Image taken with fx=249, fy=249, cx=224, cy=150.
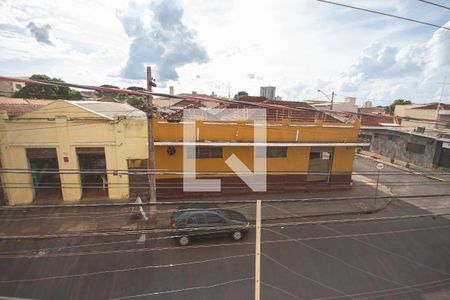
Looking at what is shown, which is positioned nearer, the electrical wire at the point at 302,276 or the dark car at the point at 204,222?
the electrical wire at the point at 302,276

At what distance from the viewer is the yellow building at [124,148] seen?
43.3 feet

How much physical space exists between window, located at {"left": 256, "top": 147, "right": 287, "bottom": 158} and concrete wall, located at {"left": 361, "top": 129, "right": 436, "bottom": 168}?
52.2ft

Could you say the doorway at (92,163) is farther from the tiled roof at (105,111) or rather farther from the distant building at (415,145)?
the distant building at (415,145)

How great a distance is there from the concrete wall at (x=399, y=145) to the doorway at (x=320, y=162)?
12.6 metres

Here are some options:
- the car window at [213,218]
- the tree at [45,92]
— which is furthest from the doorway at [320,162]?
the tree at [45,92]

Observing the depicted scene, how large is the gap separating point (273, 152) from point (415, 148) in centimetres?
1704

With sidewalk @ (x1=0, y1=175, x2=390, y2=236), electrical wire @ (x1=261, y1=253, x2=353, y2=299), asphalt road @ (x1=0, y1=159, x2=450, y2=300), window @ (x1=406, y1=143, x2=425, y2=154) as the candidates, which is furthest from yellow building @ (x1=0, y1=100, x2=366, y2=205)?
window @ (x1=406, y1=143, x2=425, y2=154)

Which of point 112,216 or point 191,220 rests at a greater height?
point 191,220

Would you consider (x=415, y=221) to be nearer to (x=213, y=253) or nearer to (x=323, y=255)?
(x=323, y=255)

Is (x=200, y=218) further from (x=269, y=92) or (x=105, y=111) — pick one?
(x=269, y=92)

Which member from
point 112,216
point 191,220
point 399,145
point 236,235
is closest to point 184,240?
point 191,220

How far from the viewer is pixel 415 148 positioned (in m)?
23.4

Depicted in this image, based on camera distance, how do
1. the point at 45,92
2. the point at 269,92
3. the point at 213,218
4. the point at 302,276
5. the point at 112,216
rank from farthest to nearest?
the point at 269,92 → the point at 45,92 → the point at 112,216 → the point at 213,218 → the point at 302,276

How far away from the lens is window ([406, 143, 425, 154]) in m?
22.8
